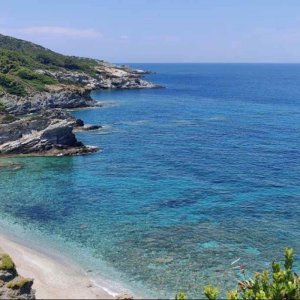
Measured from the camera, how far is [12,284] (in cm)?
3441

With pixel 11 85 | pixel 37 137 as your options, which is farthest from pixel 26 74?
pixel 37 137

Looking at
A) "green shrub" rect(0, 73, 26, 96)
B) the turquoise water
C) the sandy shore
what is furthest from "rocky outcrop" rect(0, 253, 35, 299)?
"green shrub" rect(0, 73, 26, 96)

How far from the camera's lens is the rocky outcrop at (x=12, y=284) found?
111ft

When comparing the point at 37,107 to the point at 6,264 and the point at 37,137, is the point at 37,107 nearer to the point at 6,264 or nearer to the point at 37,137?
the point at 37,137

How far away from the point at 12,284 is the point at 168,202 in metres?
28.1

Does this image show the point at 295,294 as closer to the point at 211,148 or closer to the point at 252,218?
the point at 252,218

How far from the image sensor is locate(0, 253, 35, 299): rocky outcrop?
33781 mm

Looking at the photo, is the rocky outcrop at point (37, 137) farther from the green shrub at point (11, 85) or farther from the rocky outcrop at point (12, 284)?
the green shrub at point (11, 85)

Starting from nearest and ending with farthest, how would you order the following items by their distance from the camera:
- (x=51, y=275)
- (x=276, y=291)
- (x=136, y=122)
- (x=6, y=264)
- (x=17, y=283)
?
(x=276, y=291)
(x=17, y=283)
(x=6, y=264)
(x=51, y=275)
(x=136, y=122)

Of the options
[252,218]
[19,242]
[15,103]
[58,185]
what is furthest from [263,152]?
[15,103]

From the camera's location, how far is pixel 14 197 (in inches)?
2490

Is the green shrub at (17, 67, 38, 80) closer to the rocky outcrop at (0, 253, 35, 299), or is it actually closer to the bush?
the rocky outcrop at (0, 253, 35, 299)

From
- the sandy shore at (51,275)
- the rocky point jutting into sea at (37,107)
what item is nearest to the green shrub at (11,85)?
the rocky point jutting into sea at (37,107)

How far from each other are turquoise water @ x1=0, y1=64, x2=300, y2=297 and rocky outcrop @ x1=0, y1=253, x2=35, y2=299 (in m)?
7.39
